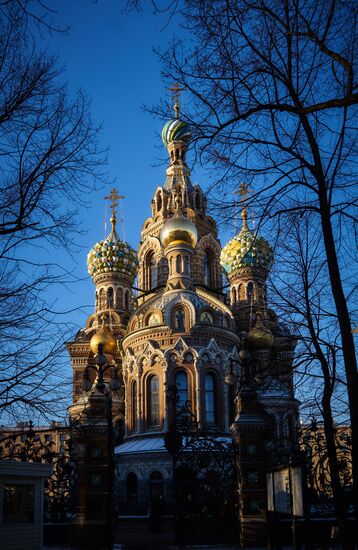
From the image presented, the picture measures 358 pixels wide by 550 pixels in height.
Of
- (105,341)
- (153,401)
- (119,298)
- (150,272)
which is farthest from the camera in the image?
(119,298)

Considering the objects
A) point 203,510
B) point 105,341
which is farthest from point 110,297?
point 203,510

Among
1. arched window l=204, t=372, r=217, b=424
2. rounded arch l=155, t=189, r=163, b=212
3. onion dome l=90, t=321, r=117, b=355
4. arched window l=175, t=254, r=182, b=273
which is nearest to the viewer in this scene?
arched window l=204, t=372, r=217, b=424

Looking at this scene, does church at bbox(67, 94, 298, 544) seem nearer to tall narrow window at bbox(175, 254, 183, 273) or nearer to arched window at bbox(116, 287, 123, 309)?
tall narrow window at bbox(175, 254, 183, 273)

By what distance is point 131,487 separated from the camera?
26562mm

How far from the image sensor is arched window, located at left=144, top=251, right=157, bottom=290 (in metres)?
38.9

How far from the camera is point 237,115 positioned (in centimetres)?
763

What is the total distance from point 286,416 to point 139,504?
31.9ft

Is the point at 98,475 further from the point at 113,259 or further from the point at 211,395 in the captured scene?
the point at 113,259

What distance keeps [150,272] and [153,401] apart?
12.5m

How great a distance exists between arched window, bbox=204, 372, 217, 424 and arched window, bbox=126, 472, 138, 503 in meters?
4.08

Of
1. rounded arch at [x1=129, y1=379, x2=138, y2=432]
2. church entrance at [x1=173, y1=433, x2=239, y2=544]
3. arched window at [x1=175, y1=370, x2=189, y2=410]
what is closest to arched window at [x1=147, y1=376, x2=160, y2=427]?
rounded arch at [x1=129, y1=379, x2=138, y2=432]

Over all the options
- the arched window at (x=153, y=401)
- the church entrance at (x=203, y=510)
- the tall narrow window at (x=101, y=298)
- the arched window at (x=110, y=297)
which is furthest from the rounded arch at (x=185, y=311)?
the church entrance at (x=203, y=510)

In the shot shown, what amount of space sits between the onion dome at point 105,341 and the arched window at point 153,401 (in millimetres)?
7281

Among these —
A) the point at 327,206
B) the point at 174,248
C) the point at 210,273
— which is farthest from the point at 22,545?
the point at 210,273
